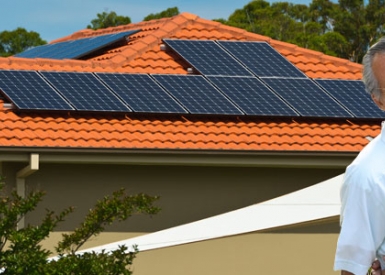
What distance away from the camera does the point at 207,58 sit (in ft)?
58.7

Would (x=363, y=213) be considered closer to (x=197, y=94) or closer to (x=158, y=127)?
(x=158, y=127)

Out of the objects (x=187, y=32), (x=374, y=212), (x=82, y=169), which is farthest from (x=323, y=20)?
(x=374, y=212)

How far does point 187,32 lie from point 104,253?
311 inches

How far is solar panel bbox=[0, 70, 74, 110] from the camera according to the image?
1559cm

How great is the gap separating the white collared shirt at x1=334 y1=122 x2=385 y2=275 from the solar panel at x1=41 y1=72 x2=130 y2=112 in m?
12.0

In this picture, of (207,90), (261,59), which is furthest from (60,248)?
(261,59)

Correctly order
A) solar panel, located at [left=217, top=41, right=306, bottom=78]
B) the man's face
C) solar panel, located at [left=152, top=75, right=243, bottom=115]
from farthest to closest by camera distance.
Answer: solar panel, located at [left=217, top=41, right=306, bottom=78], solar panel, located at [left=152, top=75, right=243, bottom=115], the man's face

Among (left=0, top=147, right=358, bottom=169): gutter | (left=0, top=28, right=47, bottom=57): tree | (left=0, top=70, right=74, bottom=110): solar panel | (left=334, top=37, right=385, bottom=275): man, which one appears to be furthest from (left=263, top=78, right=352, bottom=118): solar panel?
(left=0, top=28, right=47, bottom=57): tree

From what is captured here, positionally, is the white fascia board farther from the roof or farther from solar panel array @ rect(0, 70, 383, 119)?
solar panel array @ rect(0, 70, 383, 119)

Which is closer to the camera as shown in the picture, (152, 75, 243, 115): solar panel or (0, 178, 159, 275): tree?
(0, 178, 159, 275): tree

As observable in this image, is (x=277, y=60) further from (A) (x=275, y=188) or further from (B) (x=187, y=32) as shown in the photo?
(A) (x=275, y=188)

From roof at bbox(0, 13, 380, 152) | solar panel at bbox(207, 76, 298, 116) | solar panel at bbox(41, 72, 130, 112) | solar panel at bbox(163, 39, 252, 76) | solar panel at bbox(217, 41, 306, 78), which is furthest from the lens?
solar panel at bbox(217, 41, 306, 78)

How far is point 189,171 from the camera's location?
15609 mm

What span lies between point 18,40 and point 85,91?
59.2 meters
